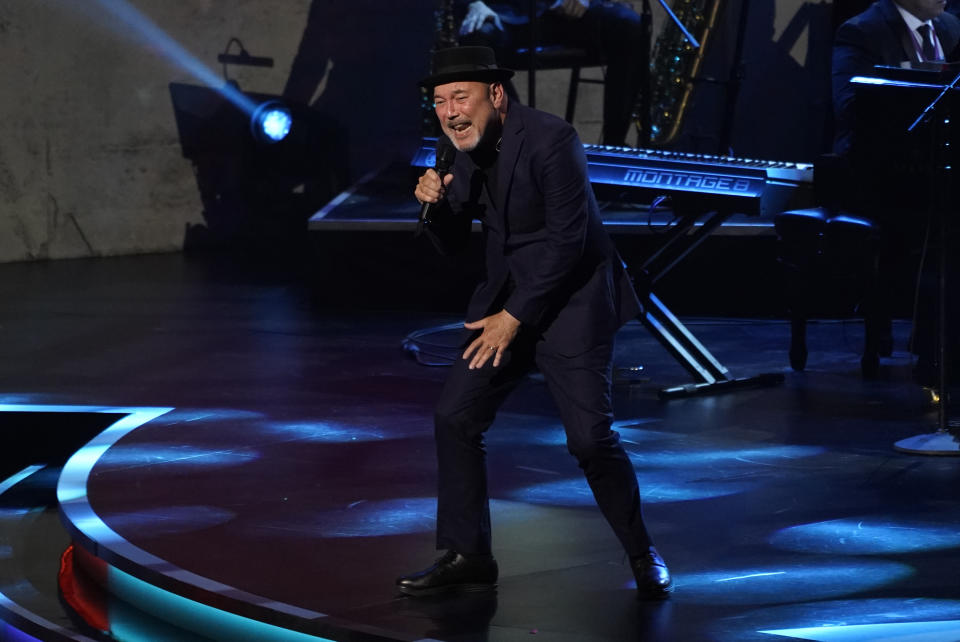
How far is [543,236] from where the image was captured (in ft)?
9.68

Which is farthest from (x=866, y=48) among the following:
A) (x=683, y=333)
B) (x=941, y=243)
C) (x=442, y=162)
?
(x=442, y=162)

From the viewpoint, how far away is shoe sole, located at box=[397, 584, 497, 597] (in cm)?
297

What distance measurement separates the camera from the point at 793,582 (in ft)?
9.90

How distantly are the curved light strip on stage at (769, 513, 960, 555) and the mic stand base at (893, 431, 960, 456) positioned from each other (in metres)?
0.64

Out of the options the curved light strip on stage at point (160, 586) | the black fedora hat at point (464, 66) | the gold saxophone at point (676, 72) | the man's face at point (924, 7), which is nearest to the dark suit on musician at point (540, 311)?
the black fedora hat at point (464, 66)

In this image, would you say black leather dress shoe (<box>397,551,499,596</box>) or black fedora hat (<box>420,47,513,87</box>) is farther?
black leather dress shoe (<box>397,551,499,596</box>)

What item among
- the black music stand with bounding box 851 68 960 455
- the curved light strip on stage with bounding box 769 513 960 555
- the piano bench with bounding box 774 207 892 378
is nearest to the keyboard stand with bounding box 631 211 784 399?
the piano bench with bounding box 774 207 892 378

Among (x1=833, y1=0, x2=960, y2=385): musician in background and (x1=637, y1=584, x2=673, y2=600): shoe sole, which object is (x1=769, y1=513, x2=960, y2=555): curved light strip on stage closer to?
(x1=637, y1=584, x2=673, y2=600): shoe sole

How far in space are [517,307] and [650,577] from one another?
64 cm

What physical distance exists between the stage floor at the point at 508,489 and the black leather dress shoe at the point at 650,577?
0.03m

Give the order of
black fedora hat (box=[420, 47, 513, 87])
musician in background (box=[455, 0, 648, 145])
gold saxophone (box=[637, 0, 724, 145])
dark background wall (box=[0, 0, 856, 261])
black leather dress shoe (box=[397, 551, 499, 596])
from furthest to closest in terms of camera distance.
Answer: dark background wall (box=[0, 0, 856, 261]) → gold saxophone (box=[637, 0, 724, 145]) → musician in background (box=[455, 0, 648, 145]) → black leather dress shoe (box=[397, 551, 499, 596]) → black fedora hat (box=[420, 47, 513, 87])

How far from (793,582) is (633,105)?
15.6 feet

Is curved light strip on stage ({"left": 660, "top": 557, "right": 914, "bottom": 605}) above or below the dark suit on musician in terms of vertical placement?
below

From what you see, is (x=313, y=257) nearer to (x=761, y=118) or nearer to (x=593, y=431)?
(x=761, y=118)
